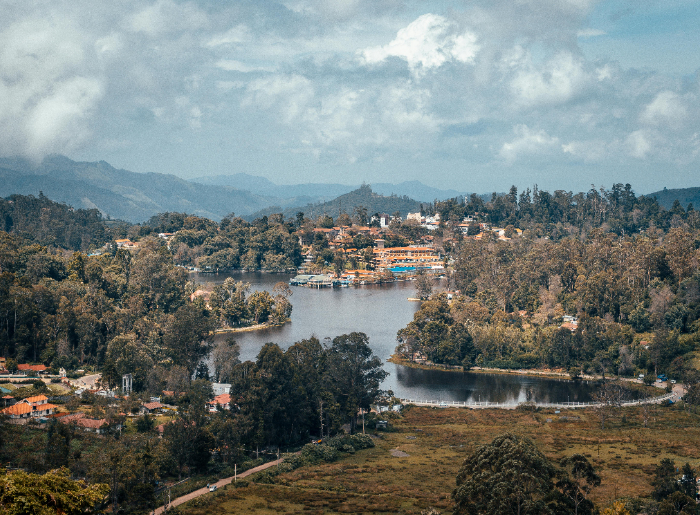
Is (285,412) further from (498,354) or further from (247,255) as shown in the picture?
(247,255)

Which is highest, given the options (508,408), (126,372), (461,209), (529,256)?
(461,209)

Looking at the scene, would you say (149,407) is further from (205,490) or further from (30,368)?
(30,368)

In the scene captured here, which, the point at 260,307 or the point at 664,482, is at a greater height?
the point at 260,307

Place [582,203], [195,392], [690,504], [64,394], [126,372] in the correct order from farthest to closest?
[582,203] → [126,372] → [64,394] → [195,392] → [690,504]

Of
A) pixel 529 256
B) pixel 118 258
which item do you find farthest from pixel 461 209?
pixel 118 258

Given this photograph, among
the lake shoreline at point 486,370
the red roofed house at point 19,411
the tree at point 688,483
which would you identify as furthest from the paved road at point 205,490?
the lake shoreline at point 486,370

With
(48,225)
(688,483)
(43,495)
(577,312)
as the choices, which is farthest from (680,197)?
(43,495)
